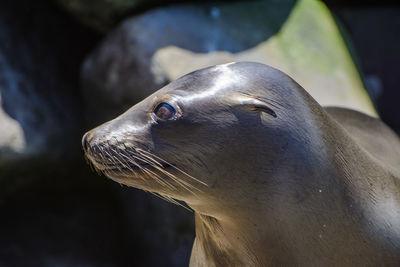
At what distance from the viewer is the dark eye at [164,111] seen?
246cm

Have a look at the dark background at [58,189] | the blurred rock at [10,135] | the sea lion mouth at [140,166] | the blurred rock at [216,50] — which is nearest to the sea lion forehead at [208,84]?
the sea lion mouth at [140,166]

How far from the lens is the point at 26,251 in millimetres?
4695

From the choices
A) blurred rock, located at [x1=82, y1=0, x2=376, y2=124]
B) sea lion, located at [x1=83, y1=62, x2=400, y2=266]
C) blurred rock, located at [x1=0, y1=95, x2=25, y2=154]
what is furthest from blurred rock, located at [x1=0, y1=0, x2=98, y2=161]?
sea lion, located at [x1=83, y1=62, x2=400, y2=266]

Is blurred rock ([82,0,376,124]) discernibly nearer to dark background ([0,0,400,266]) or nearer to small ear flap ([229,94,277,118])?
dark background ([0,0,400,266])

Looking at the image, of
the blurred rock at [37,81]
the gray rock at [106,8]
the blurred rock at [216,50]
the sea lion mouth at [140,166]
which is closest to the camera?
the sea lion mouth at [140,166]

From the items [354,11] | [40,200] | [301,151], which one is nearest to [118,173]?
Result: [301,151]

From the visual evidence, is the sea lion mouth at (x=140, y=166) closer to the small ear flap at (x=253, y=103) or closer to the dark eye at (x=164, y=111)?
the dark eye at (x=164, y=111)

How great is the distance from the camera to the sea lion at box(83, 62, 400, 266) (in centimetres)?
242

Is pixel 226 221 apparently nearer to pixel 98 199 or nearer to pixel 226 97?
pixel 226 97

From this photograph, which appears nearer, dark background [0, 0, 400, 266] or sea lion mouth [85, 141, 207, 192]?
sea lion mouth [85, 141, 207, 192]

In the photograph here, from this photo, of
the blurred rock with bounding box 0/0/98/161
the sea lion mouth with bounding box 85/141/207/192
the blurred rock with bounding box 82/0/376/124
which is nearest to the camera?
the sea lion mouth with bounding box 85/141/207/192

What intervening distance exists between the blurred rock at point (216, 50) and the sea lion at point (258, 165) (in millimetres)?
1542

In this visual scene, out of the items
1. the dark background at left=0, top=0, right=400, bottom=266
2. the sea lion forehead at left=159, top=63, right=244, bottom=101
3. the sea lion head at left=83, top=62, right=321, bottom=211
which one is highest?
the sea lion forehead at left=159, top=63, right=244, bottom=101

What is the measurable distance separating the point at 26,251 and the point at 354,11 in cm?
463
